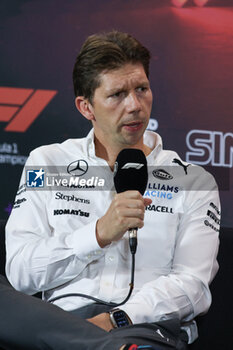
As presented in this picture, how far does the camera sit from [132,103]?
210cm

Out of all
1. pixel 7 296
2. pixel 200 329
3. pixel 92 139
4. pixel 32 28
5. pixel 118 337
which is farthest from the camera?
pixel 32 28

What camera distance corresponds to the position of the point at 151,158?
226cm

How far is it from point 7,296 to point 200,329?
75 cm

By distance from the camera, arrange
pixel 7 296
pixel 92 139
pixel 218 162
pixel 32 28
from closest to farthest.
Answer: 1. pixel 7 296
2. pixel 92 139
3. pixel 218 162
4. pixel 32 28

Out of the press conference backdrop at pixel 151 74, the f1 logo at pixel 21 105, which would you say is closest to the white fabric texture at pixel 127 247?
the press conference backdrop at pixel 151 74

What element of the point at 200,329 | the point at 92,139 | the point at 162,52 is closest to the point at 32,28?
the point at 162,52

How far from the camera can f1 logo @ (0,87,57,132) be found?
371cm

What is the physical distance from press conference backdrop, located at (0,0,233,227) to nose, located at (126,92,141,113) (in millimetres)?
1335

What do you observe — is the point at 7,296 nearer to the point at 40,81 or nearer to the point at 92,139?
the point at 92,139

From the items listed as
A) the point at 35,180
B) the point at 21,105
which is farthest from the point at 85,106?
the point at 21,105

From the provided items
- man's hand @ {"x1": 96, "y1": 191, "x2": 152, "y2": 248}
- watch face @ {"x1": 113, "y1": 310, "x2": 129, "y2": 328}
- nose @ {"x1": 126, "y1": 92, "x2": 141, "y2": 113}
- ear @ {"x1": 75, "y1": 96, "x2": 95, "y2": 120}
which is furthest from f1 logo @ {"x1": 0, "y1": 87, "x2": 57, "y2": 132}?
watch face @ {"x1": 113, "y1": 310, "x2": 129, "y2": 328}

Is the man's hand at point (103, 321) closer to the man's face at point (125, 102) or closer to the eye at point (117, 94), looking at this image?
the man's face at point (125, 102)

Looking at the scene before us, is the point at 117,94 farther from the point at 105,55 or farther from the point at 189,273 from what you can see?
the point at 189,273

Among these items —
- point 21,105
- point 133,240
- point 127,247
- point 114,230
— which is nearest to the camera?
point 133,240
